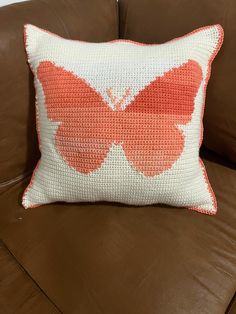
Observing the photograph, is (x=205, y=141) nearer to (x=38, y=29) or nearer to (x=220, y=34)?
(x=220, y=34)

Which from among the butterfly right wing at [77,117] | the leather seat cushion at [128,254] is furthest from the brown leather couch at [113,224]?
the butterfly right wing at [77,117]

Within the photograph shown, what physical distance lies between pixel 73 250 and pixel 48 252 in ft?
0.18

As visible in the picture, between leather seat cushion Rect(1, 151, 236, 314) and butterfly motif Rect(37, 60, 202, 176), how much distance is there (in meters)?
0.14

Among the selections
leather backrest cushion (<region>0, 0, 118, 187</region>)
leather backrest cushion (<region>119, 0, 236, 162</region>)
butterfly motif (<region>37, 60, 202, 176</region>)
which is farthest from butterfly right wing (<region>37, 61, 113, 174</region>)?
leather backrest cushion (<region>119, 0, 236, 162</region>)

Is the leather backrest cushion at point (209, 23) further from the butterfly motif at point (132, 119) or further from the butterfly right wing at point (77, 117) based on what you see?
the butterfly right wing at point (77, 117)

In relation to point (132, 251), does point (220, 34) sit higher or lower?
higher

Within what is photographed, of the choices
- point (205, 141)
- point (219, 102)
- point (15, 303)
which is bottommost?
point (15, 303)

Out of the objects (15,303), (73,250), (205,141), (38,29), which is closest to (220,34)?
(205,141)

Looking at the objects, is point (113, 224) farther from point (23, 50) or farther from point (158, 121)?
point (23, 50)

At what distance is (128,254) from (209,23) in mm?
553

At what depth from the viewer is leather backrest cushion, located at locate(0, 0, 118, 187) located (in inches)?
30.3

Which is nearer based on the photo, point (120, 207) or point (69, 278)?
point (69, 278)

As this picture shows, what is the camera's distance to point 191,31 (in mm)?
774

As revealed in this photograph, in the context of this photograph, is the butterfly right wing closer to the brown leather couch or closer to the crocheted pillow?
the crocheted pillow
